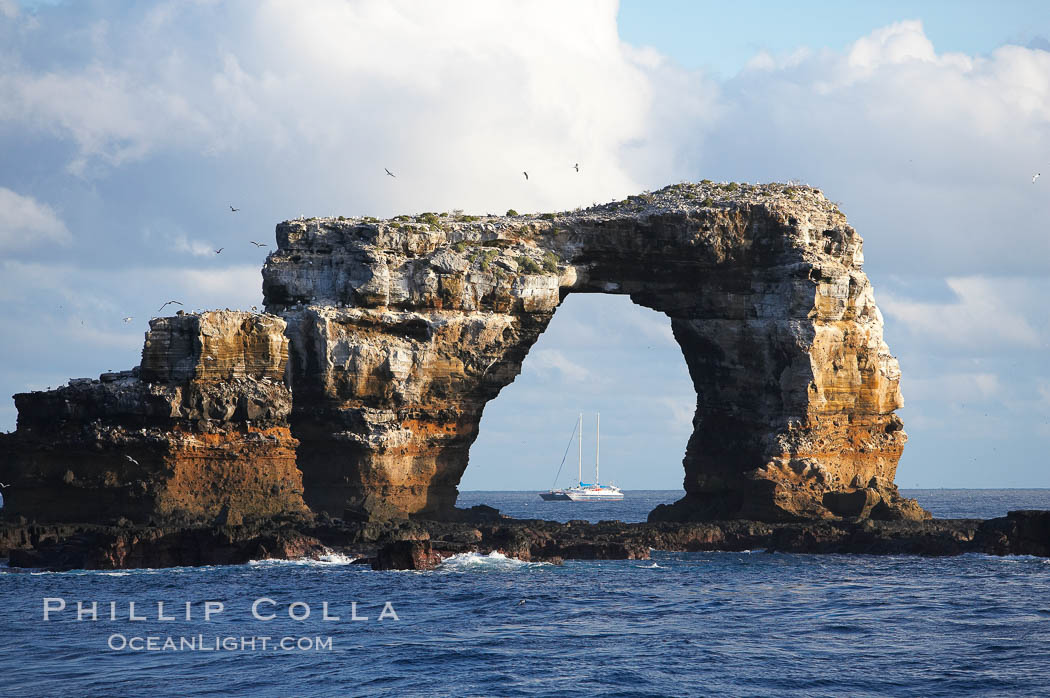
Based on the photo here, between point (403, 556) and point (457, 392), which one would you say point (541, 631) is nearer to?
point (403, 556)

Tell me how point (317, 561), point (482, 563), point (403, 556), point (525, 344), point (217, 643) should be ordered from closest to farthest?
point (217, 643) → point (403, 556) → point (317, 561) → point (482, 563) → point (525, 344)

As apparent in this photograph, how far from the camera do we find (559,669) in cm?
2722

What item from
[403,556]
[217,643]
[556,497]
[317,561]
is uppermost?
[556,497]

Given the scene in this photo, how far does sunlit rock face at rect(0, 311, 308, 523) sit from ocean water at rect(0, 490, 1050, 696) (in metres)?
4.64

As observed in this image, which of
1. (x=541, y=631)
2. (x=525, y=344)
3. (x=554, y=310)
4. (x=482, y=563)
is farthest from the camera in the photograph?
(x=525, y=344)

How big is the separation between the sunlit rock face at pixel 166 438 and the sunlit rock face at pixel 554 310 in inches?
162

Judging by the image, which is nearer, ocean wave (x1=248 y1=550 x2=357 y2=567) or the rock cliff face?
ocean wave (x1=248 y1=550 x2=357 y2=567)

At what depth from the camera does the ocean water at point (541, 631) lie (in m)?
25.8

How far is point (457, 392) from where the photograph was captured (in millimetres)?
53438

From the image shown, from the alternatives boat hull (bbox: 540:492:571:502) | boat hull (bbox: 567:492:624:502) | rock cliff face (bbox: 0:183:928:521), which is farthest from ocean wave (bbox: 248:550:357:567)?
boat hull (bbox: 540:492:571:502)

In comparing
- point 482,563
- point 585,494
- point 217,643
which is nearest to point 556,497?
point 585,494

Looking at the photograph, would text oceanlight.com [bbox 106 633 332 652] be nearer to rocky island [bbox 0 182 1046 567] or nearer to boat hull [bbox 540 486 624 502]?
rocky island [bbox 0 182 1046 567]

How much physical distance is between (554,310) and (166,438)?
17.5m

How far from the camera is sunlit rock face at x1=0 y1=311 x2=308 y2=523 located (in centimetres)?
4569
